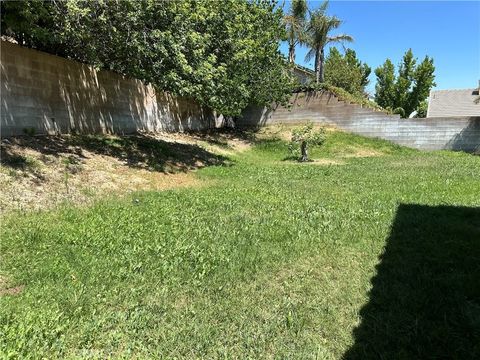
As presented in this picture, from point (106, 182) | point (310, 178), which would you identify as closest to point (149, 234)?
point (106, 182)

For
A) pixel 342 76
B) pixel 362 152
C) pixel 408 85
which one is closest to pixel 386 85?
pixel 408 85

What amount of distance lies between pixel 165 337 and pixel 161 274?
1138 millimetres

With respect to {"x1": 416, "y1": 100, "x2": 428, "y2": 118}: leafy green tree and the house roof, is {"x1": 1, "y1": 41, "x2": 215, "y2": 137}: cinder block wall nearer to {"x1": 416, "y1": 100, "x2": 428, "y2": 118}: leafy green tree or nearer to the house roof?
the house roof

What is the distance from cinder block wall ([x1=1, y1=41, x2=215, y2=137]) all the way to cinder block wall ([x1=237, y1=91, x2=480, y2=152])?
7.52 meters

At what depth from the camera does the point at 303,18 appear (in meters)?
26.0

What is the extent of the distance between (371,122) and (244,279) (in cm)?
1727

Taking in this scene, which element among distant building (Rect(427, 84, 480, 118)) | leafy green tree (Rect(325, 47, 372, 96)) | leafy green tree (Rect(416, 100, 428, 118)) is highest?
leafy green tree (Rect(325, 47, 372, 96))

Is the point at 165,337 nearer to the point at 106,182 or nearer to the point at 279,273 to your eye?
the point at 279,273

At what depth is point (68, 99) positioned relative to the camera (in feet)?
36.9

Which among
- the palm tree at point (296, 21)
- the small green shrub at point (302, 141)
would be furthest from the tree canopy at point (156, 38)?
the palm tree at point (296, 21)

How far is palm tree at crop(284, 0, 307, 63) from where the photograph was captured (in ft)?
83.6

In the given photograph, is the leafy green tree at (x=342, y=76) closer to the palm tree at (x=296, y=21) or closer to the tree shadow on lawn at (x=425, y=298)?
the palm tree at (x=296, y=21)

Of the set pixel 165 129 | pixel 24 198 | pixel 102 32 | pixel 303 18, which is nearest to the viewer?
pixel 24 198

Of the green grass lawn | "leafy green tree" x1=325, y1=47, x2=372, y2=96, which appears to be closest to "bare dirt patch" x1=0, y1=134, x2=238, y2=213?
the green grass lawn
